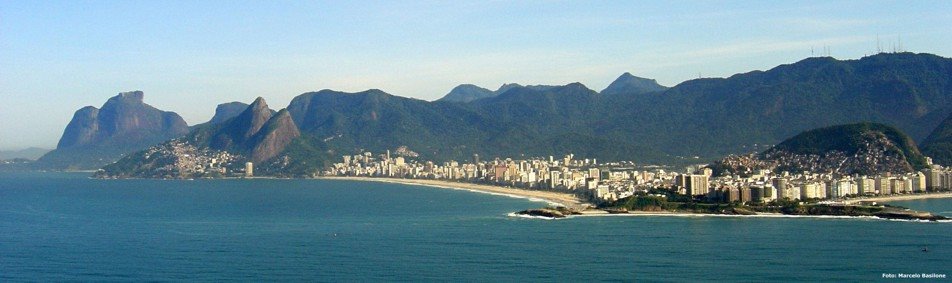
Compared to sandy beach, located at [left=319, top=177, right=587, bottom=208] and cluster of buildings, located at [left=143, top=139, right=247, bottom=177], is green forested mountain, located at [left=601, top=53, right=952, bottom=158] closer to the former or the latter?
sandy beach, located at [left=319, top=177, right=587, bottom=208]

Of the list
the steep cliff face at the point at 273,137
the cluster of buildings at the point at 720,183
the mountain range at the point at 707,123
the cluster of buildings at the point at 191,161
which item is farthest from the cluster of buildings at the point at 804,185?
the steep cliff face at the point at 273,137

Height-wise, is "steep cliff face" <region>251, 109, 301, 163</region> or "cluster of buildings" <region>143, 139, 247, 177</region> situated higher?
"steep cliff face" <region>251, 109, 301, 163</region>

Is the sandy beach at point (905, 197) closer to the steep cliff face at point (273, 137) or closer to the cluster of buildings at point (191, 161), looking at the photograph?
the cluster of buildings at point (191, 161)

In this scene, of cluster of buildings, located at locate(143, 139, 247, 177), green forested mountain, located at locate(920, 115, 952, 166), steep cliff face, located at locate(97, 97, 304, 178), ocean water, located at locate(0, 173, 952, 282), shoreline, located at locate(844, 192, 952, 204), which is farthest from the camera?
steep cliff face, located at locate(97, 97, 304, 178)

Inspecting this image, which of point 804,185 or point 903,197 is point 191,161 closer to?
point 804,185

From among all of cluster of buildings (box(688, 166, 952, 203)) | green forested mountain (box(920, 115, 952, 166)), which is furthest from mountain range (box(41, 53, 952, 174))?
cluster of buildings (box(688, 166, 952, 203))

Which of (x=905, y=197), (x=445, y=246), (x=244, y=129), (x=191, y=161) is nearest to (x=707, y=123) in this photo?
(x=244, y=129)
